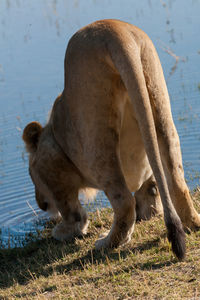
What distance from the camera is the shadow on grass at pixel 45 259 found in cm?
441

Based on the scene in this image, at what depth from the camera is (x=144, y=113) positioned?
13.0 ft

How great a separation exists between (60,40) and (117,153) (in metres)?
11.9

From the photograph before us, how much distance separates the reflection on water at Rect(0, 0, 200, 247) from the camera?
8.06 meters

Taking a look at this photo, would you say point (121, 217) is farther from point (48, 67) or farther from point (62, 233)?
point (48, 67)

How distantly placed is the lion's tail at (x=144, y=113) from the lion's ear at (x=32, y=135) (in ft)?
5.65

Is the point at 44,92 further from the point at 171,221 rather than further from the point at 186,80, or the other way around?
the point at 171,221

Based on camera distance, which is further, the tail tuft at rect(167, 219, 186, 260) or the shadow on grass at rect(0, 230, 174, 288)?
the shadow on grass at rect(0, 230, 174, 288)

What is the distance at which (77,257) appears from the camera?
470cm

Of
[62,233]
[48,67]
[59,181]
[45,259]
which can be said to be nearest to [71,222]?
[62,233]

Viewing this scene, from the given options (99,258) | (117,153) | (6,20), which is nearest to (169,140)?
(117,153)

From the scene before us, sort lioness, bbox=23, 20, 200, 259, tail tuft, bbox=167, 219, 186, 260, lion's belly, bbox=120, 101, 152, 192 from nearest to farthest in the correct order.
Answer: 1. tail tuft, bbox=167, 219, 186, 260
2. lioness, bbox=23, 20, 200, 259
3. lion's belly, bbox=120, 101, 152, 192

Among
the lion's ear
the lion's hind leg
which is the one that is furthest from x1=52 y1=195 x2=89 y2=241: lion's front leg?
the lion's hind leg

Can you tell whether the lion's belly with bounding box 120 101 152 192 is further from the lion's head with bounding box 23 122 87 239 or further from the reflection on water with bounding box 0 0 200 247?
the reflection on water with bounding box 0 0 200 247

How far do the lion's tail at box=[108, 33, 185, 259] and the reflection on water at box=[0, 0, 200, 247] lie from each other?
1.46 meters
